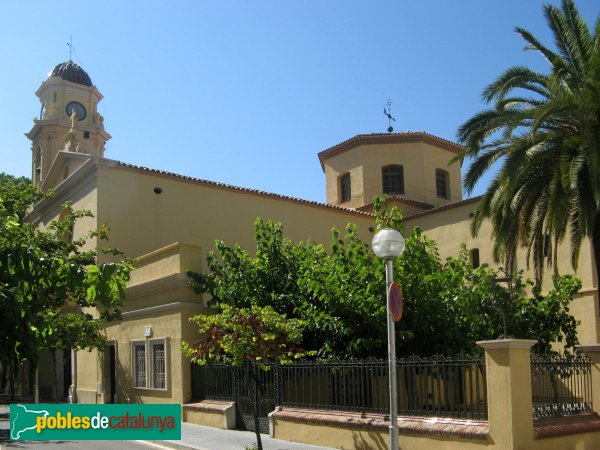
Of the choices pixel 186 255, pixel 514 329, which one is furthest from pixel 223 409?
pixel 514 329

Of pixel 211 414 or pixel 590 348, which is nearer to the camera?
pixel 590 348

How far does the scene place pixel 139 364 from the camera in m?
21.3

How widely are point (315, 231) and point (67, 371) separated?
39.3 feet

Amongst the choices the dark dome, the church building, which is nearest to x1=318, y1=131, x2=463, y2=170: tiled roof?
the church building

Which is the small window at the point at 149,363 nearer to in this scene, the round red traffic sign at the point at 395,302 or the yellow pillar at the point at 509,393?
the yellow pillar at the point at 509,393

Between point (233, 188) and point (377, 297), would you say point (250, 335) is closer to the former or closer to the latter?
point (377, 297)

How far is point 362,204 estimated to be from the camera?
32.5 meters

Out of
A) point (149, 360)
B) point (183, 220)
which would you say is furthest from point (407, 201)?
point (149, 360)

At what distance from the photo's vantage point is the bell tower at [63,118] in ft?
135

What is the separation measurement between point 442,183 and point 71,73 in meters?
25.2

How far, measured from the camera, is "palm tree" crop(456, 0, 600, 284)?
44.4 ft
